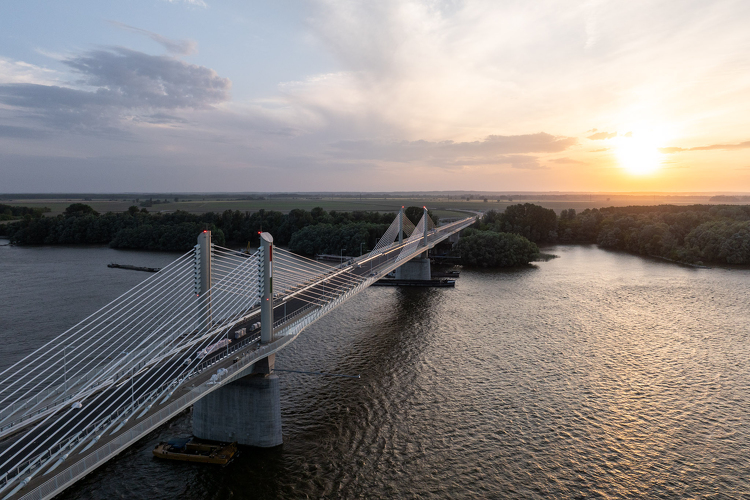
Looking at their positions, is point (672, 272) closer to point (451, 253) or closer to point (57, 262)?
point (451, 253)

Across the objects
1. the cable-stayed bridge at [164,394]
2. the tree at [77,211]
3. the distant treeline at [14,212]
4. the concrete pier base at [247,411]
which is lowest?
the concrete pier base at [247,411]

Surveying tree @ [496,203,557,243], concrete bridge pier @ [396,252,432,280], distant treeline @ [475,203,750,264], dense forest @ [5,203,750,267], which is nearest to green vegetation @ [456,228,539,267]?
dense forest @ [5,203,750,267]

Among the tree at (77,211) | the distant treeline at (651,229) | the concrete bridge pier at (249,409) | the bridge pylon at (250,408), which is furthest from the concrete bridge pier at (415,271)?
the tree at (77,211)

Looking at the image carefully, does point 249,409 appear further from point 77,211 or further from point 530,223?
point 77,211

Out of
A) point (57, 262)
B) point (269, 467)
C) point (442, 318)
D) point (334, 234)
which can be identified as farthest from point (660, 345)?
point (57, 262)

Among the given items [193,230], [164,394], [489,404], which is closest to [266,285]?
[164,394]

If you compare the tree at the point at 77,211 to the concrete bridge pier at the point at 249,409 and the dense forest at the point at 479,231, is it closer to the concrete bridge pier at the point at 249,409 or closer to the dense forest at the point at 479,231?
the dense forest at the point at 479,231
